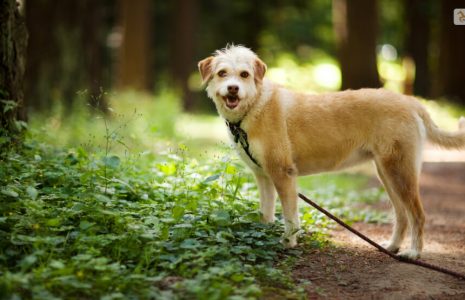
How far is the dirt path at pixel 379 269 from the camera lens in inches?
185

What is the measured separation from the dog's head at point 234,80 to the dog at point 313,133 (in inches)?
0.4

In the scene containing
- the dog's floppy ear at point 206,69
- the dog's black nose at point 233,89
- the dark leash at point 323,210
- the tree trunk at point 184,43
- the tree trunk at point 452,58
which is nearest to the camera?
the dark leash at point 323,210

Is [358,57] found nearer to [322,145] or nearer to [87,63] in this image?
[87,63]

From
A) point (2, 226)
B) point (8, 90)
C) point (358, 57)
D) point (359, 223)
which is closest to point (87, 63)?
point (358, 57)

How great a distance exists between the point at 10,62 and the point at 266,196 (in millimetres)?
3541

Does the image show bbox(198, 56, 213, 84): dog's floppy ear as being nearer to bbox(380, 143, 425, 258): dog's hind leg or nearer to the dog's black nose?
the dog's black nose

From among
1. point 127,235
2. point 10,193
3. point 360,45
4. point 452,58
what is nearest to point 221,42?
point 452,58

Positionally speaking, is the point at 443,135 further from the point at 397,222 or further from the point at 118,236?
the point at 118,236

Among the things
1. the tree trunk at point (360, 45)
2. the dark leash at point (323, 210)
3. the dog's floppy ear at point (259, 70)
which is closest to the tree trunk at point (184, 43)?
the tree trunk at point (360, 45)

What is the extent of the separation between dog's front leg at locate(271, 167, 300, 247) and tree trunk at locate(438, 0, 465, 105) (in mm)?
16716

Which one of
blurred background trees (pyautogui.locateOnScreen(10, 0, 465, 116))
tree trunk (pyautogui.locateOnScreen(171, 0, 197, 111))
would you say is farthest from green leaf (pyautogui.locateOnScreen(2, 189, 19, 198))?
tree trunk (pyautogui.locateOnScreen(171, 0, 197, 111))

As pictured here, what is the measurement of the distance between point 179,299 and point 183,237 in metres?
1.04

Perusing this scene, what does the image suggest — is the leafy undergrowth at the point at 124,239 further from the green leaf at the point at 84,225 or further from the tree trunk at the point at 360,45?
the tree trunk at the point at 360,45

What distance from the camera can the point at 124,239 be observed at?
467 cm
